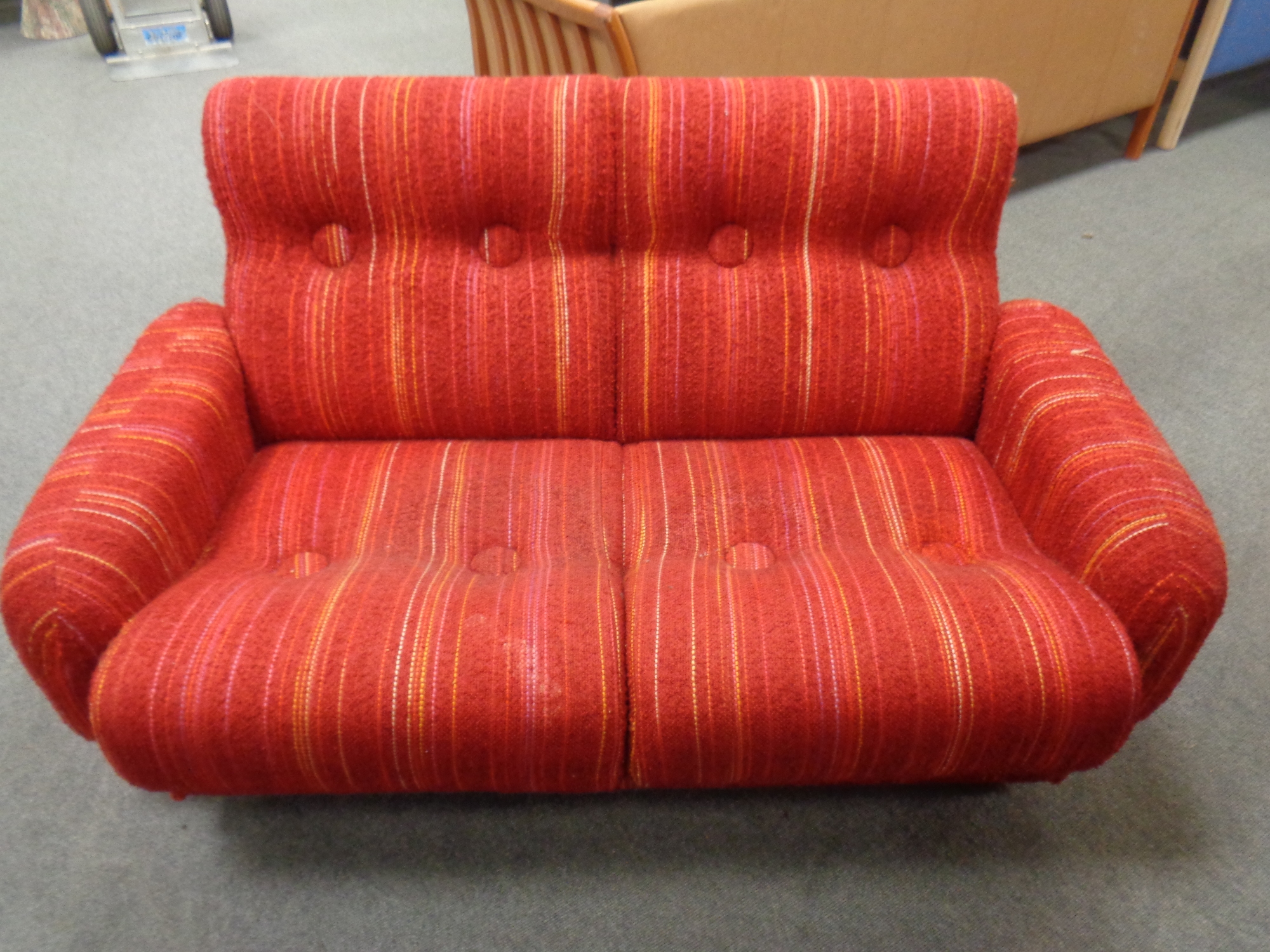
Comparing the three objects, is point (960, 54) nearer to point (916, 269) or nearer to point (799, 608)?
point (916, 269)

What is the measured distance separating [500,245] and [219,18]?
3073mm

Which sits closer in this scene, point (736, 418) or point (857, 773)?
point (857, 773)

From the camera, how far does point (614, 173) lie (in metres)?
1.28

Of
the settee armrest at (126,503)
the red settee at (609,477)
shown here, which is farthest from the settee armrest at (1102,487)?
the settee armrest at (126,503)

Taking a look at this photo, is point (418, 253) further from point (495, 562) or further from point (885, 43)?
point (885, 43)

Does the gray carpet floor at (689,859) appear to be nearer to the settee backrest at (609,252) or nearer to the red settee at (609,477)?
the red settee at (609,477)

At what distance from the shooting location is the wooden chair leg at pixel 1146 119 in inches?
107

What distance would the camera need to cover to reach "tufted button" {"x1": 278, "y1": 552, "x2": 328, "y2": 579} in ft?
3.88

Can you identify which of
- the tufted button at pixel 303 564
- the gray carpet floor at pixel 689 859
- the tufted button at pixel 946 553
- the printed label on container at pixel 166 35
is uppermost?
the tufted button at pixel 303 564

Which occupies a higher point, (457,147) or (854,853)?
(457,147)

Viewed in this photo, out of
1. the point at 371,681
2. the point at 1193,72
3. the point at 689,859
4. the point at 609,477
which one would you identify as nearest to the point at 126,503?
the point at 371,681

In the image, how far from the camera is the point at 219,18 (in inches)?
141

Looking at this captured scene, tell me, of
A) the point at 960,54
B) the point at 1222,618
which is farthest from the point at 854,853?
the point at 960,54

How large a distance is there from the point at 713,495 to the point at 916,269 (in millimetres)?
458
